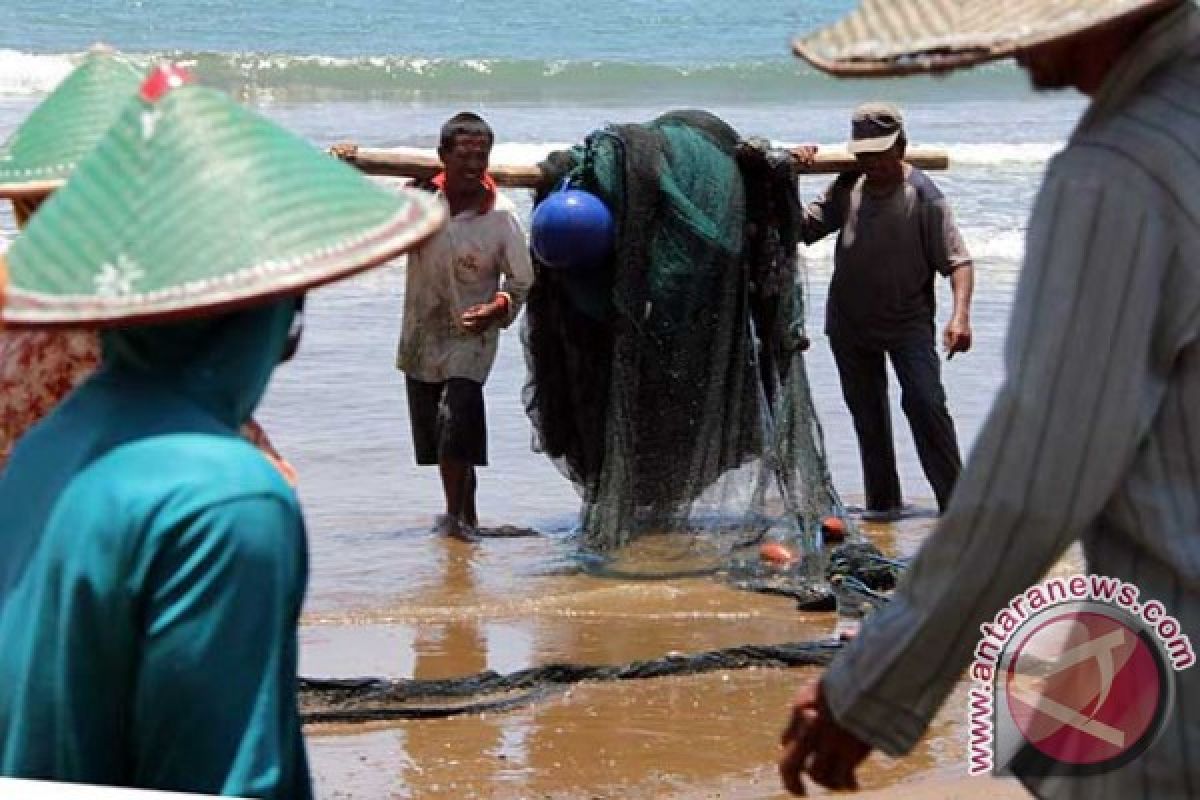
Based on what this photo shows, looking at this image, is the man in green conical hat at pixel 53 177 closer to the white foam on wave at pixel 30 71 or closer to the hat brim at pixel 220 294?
the hat brim at pixel 220 294

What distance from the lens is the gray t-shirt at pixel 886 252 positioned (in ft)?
33.9

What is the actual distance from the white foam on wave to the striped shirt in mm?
27054

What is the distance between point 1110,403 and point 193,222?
1.07 metres

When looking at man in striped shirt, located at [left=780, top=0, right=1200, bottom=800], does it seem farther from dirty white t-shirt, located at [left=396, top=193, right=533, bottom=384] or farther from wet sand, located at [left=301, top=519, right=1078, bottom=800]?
dirty white t-shirt, located at [left=396, top=193, right=533, bottom=384]

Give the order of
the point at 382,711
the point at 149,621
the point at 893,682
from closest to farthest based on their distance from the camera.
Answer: the point at 149,621 → the point at 893,682 → the point at 382,711

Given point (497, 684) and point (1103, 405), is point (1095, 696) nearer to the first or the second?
point (1103, 405)

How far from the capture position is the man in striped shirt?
2982 mm

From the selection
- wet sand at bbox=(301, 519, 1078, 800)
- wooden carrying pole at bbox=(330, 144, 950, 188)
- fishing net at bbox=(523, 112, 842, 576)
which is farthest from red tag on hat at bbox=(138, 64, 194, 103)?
wooden carrying pole at bbox=(330, 144, 950, 188)

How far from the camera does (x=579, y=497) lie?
1059 centimetres

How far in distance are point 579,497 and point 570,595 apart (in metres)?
1.78

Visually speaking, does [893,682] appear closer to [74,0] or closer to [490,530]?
[490,530]

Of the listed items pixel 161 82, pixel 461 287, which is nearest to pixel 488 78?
pixel 461 287

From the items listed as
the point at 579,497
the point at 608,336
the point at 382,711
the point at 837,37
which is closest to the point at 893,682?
the point at 837,37

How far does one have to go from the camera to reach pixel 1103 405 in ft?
9.80
